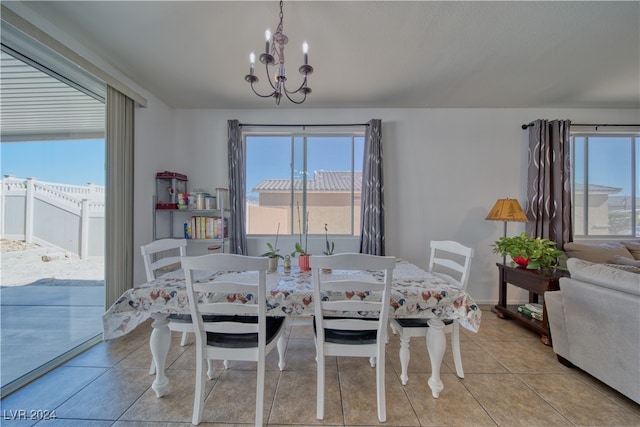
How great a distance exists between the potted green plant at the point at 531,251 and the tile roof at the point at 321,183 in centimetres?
180

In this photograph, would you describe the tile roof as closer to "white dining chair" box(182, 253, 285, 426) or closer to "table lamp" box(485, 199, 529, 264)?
"table lamp" box(485, 199, 529, 264)

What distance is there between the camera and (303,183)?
3.09 m

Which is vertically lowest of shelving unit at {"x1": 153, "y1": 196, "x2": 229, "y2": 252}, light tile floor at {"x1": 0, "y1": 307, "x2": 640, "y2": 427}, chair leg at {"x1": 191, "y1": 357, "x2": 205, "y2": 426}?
light tile floor at {"x1": 0, "y1": 307, "x2": 640, "y2": 427}

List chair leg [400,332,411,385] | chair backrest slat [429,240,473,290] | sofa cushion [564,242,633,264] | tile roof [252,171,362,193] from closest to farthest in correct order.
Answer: chair leg [400,332,411,385], chair backrest slat [429,240,473,290], sofa cushion [564,242,633,264], tile roof [252,171,362,193]

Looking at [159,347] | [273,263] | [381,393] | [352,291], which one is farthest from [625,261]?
[159,347]

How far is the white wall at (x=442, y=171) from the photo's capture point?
9.78 feet

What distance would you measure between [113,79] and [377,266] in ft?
9.31

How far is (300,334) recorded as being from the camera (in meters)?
2.25

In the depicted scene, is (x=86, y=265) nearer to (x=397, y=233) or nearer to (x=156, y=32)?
(x=156, y=32)

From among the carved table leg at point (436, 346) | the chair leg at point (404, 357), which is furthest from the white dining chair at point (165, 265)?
the carved table leg at point (436, 346)

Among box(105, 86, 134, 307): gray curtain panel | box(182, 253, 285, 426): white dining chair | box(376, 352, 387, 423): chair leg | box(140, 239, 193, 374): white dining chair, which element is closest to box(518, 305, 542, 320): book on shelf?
box(376, 352, 387, 423): chair leg

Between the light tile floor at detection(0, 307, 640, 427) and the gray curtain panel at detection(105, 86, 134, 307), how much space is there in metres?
0.62

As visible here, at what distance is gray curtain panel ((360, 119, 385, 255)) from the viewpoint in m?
2.80

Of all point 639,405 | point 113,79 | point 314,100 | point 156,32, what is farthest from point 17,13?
point 639,405
